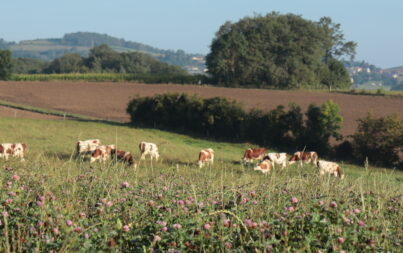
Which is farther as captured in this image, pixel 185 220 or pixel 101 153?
pixel 101 153

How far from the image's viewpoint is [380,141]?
3750 centimetres

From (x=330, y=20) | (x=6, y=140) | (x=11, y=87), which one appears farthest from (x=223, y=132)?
(x=330, y=20)

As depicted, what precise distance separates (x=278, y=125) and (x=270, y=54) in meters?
57.9

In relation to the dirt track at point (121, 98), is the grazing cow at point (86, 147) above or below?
below

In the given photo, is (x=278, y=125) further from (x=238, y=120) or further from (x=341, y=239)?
(x=341, y=239)

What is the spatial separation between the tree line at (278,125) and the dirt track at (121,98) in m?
9.28

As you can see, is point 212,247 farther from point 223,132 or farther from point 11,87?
point 11,87

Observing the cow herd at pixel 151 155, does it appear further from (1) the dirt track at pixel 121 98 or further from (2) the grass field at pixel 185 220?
(1) the dirt track at pixel 121 98

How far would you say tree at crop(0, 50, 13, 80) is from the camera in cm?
10344

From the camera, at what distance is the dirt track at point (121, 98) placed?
6332 centimetres

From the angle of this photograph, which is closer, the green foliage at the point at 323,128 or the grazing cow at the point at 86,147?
the grazing cow at the point at 86,147

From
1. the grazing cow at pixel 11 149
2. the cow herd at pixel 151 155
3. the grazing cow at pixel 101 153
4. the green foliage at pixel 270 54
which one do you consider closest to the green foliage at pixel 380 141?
the cow herd at pixel 151 155

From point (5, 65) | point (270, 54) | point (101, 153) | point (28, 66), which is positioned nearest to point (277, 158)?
point (101, 153)


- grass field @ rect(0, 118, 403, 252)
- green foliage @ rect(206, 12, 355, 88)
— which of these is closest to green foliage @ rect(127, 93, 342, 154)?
grass field @ rect(0, 118, 403, 252)
